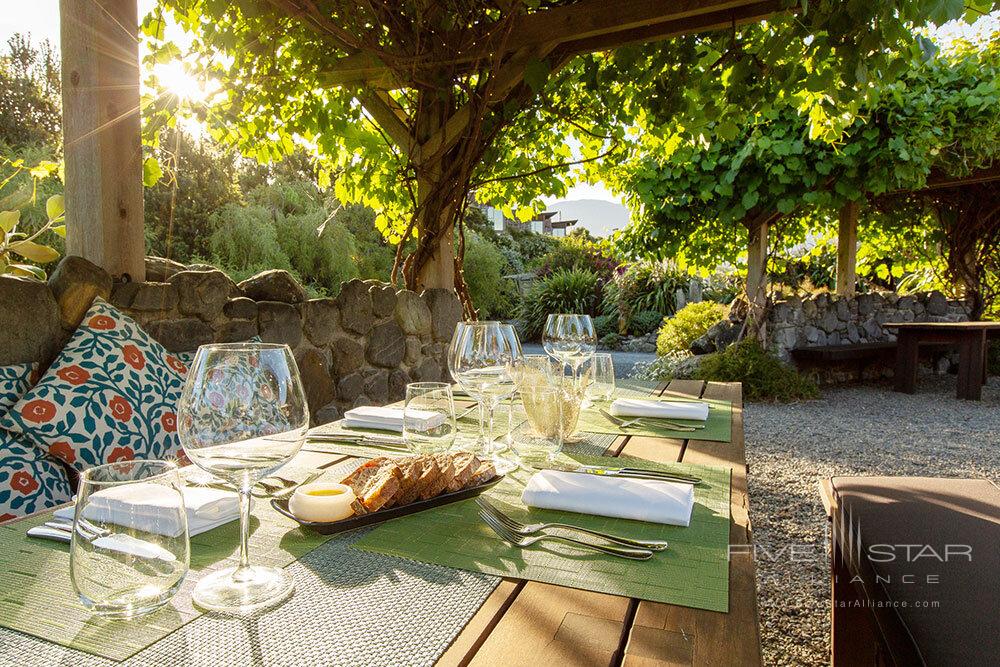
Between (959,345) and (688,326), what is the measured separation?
2.54m

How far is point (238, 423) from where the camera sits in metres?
0.66

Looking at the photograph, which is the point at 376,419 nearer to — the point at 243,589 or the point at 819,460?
the point at 243,589

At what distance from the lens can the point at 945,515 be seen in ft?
4.56

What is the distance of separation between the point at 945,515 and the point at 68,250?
8.23 feet

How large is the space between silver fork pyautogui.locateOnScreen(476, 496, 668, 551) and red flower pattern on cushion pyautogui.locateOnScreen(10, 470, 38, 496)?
41.1 inches

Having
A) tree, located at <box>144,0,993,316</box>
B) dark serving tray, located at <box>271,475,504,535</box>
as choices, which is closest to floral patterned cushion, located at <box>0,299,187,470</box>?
dark serving tray, located at <box>271,475,504,535</box>

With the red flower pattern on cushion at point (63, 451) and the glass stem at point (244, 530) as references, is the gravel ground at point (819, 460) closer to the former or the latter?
the glass stem at point (244, 530)

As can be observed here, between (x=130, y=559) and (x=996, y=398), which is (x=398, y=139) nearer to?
(x=130, y=559)

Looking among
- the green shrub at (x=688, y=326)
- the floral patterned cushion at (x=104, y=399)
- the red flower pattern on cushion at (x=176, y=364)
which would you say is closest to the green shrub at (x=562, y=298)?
the green shrub at (x=688, y=326)

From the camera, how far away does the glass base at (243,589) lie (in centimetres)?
65

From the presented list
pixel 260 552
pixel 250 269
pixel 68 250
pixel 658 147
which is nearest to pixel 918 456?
pixel 658 147

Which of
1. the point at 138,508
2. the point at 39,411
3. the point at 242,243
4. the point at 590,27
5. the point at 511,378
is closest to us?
the point at 138,508

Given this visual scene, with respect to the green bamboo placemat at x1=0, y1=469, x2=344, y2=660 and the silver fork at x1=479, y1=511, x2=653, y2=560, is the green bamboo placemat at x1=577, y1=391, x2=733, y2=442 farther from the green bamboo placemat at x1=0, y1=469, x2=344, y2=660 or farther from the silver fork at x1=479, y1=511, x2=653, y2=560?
the green bamboo placemat at x1=0, y1=469, x2=344, y2=660

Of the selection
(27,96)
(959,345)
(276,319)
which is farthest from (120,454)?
(27,96)
